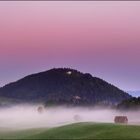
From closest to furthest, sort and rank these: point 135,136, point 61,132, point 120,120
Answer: point 135,136, point 61,132, point 120,120

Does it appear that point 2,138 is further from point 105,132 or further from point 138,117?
point 138,117

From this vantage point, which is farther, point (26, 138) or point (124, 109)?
point (124, 109)

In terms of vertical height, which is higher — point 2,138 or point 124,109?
point 124,109

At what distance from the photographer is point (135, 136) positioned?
72.4 meters

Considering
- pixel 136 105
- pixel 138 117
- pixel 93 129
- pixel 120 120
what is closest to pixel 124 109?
pixel 136 105

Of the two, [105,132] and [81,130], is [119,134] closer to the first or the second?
[105,132]

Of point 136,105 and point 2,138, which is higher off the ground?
point 136,105

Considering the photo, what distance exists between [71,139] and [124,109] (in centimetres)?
13017

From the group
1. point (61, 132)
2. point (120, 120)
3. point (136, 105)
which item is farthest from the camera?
point (136, 105)

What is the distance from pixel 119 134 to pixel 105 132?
2971 millimetres

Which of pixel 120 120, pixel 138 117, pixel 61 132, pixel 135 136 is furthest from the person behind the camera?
pixel 138 117

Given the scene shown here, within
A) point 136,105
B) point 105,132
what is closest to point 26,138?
point 105,132

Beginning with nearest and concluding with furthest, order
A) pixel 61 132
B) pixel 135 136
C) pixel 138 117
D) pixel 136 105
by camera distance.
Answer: pixel 135 136
pixel 61 132
pixel 138 117
pixel 136 105

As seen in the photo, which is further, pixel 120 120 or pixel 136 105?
pixel 136 105
